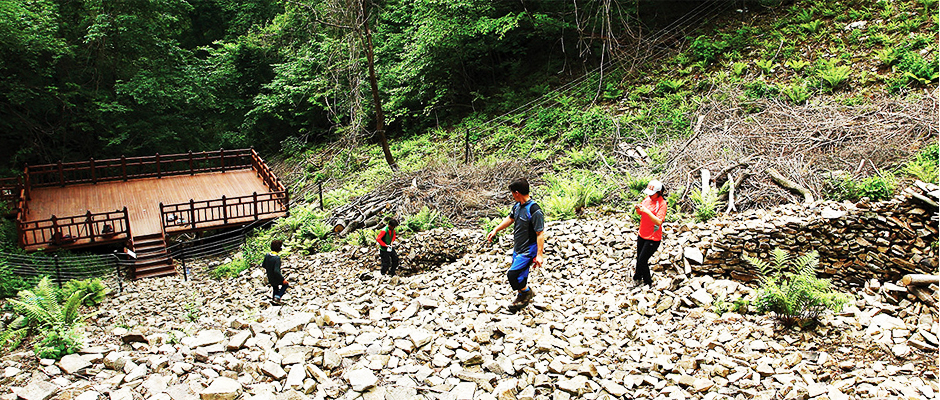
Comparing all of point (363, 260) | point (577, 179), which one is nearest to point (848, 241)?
point (577, 179)

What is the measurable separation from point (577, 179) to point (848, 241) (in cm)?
534

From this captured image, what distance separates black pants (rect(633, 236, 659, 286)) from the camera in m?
6.65

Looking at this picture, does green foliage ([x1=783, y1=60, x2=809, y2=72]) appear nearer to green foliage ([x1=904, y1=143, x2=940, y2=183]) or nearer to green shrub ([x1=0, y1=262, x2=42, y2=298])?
green foliage ([x1=904, y1=143, x2=940, y2=183])

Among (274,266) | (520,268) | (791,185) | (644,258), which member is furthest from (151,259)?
(791,185)

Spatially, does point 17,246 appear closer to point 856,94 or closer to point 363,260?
point 363,260

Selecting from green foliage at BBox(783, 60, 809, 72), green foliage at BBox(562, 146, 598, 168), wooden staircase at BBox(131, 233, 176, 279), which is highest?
green foliage at BBox(783, 60, 809, 72)

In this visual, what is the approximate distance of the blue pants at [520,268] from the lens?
6043 mm

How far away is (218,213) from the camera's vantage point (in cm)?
1520

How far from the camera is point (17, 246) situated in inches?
498

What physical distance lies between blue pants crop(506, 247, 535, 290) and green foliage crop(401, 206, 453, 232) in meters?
5.01

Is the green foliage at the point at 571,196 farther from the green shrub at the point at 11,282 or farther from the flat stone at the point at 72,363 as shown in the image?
the green shrub at the point at 11,282

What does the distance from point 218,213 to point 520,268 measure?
12.2 meters

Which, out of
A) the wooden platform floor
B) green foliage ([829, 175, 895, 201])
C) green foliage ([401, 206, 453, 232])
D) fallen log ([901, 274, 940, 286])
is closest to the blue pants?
fallen log ([901, 274, 940, 286])

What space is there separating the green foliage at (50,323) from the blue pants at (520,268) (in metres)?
4.72
